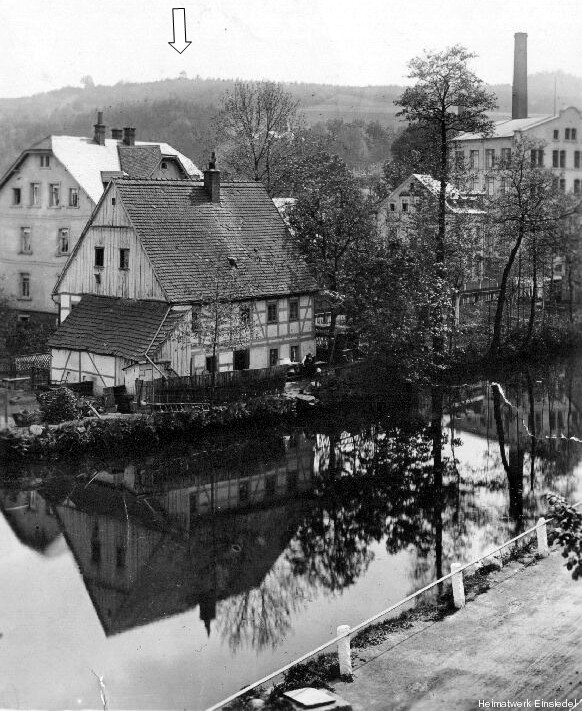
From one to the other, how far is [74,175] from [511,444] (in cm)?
1923

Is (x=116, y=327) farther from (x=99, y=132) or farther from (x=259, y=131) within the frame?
(x=259, y=131)

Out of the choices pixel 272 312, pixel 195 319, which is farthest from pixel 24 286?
pixel 195 319

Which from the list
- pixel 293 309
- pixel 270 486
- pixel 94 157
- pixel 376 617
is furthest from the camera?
pixel 94 157

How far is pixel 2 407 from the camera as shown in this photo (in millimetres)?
25703

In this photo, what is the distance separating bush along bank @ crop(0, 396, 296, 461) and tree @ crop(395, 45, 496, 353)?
353 inches

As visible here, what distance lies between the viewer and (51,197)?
37.4m

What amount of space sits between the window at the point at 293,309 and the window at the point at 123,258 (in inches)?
204

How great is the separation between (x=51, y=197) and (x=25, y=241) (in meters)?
2.15

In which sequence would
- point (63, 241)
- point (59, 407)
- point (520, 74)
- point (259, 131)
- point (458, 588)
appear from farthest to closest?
point (259, 131) < point (63, 241) < point (520, 74) < point (59, 407) < point (458, 588)

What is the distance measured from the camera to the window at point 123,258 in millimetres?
28922

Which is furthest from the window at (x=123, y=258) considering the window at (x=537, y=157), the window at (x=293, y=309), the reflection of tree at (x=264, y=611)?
the reflection of tree at (x=264, y=611)

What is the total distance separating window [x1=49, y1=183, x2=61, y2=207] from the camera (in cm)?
3703

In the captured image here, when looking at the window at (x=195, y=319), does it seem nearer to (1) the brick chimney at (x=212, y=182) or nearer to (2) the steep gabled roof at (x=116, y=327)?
(2) the steep gabled roof at (x=116, y=327)

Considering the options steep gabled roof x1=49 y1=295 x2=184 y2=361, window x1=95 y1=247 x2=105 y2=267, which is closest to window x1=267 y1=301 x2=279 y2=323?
steep gabled roof x1=49 y1=295 x2=184 y2=361
